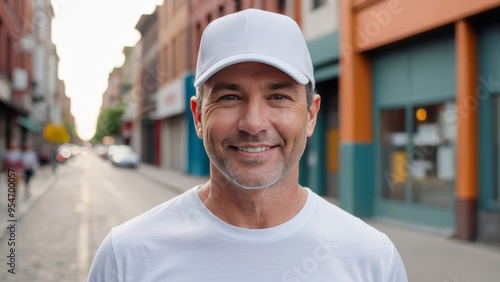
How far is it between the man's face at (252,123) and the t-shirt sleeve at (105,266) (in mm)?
478

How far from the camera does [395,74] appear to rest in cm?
1077

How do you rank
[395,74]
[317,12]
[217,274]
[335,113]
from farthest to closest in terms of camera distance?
[335,113] → [317,12] → [395,74] → [217,274]

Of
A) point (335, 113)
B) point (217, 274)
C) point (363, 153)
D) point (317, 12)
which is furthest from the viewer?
point (335, 113)

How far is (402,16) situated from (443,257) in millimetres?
5147

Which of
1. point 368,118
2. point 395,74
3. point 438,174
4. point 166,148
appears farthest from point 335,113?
point 166,148

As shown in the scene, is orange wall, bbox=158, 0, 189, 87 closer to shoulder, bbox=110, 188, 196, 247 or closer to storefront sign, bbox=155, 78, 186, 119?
storefront sign, bbox=155, 78, 186, 119

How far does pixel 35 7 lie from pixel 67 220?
29.3 metres

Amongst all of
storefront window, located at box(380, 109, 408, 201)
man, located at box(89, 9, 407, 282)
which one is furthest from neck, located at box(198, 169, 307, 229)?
storefront window, located at box(380, 109, 408, 201)

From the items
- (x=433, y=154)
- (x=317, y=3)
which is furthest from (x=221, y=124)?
(x=317, y=3)

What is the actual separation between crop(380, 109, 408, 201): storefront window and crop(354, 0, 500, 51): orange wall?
1.73 meters

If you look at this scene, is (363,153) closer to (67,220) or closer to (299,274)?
(67,220)

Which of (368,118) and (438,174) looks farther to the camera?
(368,118)

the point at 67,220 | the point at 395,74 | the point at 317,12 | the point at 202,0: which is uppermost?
the point at 202,0

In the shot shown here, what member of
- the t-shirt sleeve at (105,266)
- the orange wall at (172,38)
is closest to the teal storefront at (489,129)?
the t-shirt sleeve at (105,266)
